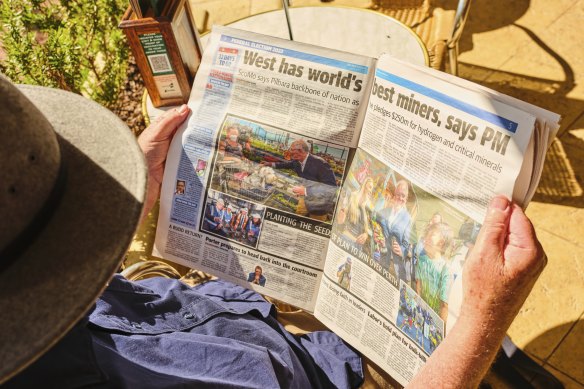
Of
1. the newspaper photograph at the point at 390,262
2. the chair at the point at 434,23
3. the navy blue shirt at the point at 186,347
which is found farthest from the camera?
the chair at the point at 434,23

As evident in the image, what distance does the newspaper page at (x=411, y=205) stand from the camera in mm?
804

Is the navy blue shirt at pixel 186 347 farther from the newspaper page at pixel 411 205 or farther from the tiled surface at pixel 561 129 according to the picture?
the tiled surface at pixel 561 129

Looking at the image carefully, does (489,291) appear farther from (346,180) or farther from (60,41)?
(60,41)

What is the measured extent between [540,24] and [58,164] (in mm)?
2244

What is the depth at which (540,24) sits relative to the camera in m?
2.16

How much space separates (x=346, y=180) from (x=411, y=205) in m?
0.18

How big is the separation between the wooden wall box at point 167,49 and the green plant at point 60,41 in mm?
376

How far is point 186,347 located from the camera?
90cm

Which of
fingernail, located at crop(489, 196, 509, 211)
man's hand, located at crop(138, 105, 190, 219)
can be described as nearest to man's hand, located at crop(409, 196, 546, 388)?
fingernail, located at crop(489, 196, 509, 211)

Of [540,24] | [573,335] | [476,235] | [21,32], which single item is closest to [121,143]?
[476,235]

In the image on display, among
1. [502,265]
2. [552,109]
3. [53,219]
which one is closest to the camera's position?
[53,219]

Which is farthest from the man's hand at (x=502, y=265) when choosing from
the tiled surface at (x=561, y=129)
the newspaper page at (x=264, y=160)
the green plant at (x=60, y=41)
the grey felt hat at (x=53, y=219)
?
the green plant at (x=60, y=41)

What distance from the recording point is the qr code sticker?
4.06ft

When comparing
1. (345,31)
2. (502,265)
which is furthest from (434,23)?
(502,265)
